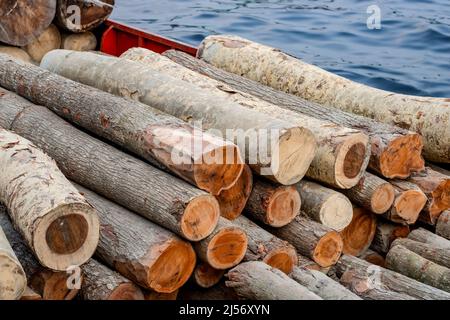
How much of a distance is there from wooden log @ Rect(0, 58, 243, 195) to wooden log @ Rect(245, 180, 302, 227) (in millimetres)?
395

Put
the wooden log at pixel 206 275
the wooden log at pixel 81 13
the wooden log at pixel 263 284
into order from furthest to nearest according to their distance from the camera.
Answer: the wooden log at pixel 81 13 → the wooden log at pixel 206 275 → the wooden log at pixel 263 284

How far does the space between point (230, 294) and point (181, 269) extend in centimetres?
53

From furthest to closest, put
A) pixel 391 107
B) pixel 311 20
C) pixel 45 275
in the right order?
pixel 311 20 → pixel 391 107 → pixel 45 275

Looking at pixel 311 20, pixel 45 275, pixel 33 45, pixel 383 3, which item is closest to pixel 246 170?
pixel 45 275

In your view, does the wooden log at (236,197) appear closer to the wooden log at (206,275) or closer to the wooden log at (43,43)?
the wooden log at (206,275)

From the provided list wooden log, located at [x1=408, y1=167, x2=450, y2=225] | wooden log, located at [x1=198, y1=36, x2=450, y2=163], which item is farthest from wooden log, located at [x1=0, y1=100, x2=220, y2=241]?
wooden log, located at [x1=198, y1=36, x2=450, y2=163]

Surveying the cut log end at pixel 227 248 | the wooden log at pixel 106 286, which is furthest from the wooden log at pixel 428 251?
the wooden log at pixel 106 286

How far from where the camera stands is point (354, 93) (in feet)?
25.0

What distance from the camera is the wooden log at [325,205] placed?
609cm

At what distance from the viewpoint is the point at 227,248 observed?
545 cm

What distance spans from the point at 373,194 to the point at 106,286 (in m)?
2.46

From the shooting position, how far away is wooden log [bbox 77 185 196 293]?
5.17 metres

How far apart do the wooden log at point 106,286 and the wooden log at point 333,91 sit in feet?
10.9
